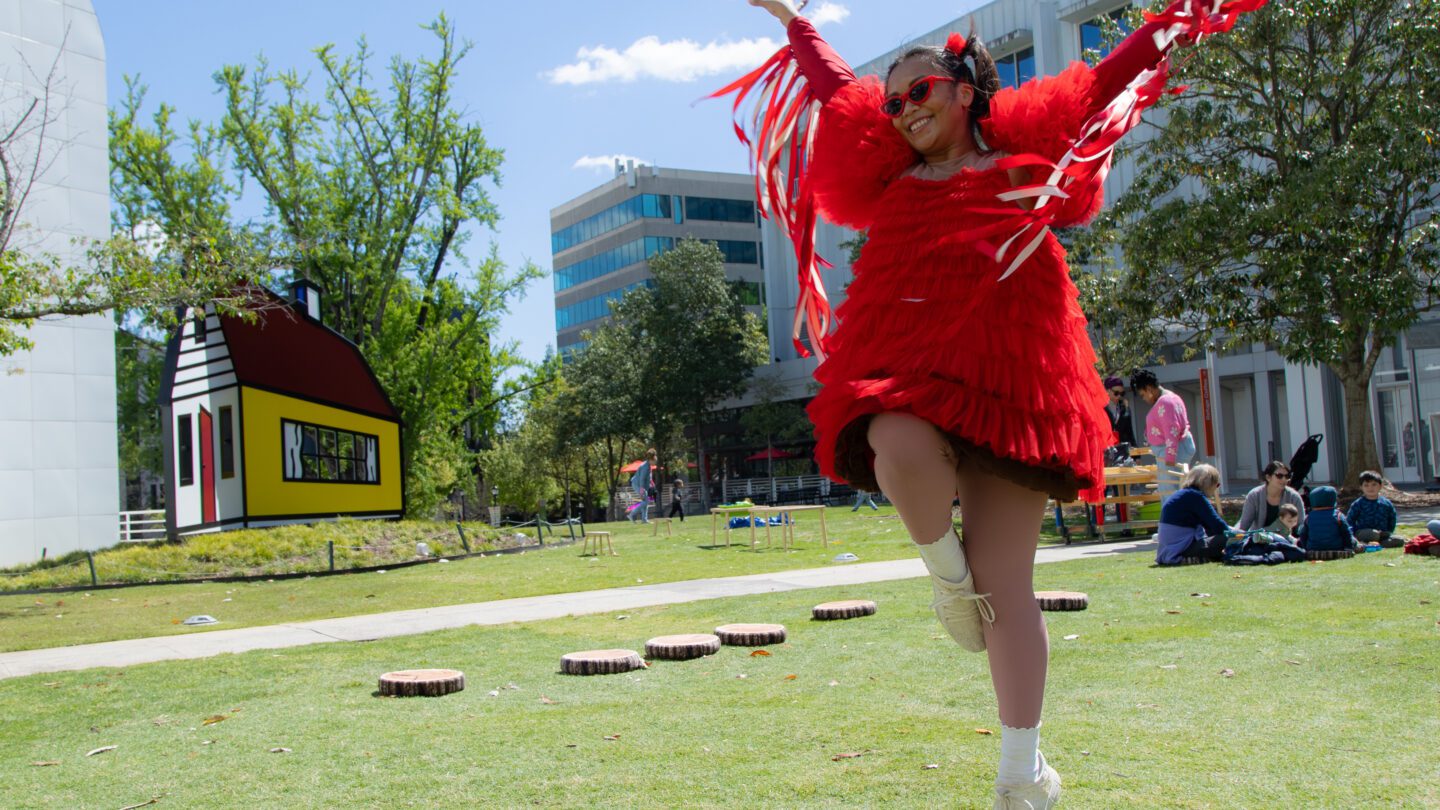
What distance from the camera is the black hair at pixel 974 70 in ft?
9.49

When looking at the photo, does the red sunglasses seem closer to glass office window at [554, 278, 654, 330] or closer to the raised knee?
the raised knee

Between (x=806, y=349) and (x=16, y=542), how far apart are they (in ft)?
65.7

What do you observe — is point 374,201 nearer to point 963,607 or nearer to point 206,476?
point 206,476

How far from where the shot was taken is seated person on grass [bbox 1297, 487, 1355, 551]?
29.9ft

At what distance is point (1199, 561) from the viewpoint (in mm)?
9242

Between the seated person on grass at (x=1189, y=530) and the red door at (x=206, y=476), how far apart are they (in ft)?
48.9

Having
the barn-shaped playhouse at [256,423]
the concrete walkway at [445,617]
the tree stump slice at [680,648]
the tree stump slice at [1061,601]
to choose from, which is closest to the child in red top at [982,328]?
the tree stump slice at [680,648]

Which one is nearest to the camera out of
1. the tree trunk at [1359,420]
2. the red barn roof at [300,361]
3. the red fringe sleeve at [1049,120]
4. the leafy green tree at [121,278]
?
the red fringe sleeve at [1049,120]

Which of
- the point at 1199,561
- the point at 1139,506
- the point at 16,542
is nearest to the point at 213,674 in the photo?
the point at 1199,561

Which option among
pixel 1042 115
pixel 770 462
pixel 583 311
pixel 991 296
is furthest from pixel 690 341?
pixel 991 296

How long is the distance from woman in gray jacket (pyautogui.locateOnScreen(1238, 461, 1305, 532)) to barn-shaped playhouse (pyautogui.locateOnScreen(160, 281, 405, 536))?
13310 mm

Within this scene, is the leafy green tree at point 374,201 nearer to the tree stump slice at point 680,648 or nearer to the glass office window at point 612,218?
the tree stump slice at point 680,648

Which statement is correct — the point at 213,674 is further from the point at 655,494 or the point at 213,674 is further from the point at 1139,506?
the point at 655,494

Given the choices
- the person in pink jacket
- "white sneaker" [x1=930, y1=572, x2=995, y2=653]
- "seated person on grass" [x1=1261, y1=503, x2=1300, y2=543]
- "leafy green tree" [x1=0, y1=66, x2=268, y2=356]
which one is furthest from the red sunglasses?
"leafy green tree" [x1=0, y1=66, x2=268, y2=356]
